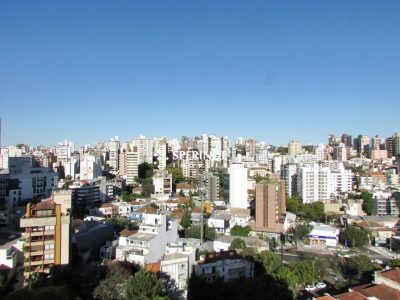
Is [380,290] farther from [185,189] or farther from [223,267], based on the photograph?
[185,189]

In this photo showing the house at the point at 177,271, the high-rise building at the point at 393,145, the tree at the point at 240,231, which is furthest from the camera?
the high-rise building at the point at 393,145

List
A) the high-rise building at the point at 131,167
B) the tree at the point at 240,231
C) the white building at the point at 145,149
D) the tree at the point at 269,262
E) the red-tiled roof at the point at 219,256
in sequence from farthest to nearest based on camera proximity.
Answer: the white building at the point at 145,149, the high-rise building at the point at 131,167, the tree at the point at 240,231, the tree at the point at 269,262, the red-tiled roof at the point at 219,256

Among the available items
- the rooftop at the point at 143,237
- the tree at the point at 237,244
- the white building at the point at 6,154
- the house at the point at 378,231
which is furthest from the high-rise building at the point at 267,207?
the white building at the point at 6,154

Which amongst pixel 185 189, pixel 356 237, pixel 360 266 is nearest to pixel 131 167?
pixel 185 189

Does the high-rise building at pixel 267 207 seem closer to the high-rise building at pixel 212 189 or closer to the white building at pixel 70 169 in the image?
the high-rise building at pixel 212 189

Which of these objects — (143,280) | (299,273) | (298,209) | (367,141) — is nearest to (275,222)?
(298,209)

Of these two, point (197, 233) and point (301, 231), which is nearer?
point (197, 233)
